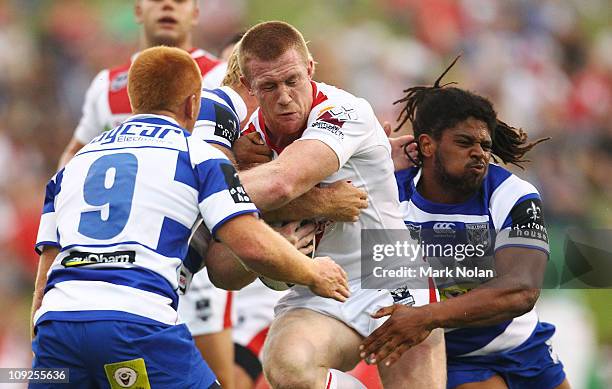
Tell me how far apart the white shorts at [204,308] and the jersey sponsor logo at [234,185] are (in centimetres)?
299

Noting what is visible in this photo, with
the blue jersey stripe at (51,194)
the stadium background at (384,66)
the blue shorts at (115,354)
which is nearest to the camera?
the blue shorts at (115,354)

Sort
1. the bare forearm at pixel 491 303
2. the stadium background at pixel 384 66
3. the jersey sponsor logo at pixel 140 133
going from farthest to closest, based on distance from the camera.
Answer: the stadium background at pixel 384 66, the bare forearm at pixel 491 303, the jersey sponsor logo at pixel 140 133

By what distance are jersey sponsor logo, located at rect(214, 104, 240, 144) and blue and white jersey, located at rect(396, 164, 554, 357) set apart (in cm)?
109

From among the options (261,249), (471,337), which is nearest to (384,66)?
(471,337)

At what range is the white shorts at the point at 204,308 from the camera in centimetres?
745

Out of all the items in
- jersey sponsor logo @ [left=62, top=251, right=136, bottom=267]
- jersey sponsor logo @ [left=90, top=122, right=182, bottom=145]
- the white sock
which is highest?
jersey sponsor logo @ [left=90, top=122, right=182, bottom=145]

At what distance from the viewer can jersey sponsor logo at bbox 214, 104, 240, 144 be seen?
526 centimetres

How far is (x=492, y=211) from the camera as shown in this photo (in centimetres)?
566

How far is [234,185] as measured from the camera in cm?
446

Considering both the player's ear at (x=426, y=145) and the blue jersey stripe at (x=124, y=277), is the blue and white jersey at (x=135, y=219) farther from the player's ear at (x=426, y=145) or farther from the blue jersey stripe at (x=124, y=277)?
the player's ear at (x=426, y=145)

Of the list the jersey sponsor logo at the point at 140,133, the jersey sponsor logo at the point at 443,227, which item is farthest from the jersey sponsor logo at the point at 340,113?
the jersey sponsor logo at the point at 443,227

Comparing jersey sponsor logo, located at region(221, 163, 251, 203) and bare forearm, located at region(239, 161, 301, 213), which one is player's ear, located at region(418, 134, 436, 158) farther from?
jersey sponsor logo, located at region(221, 163, 251, 203)

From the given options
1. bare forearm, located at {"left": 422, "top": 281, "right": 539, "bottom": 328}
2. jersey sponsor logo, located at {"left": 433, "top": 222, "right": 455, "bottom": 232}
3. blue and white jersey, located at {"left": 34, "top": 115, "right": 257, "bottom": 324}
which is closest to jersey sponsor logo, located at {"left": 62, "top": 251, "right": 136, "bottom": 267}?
blue and white jersey, located at {"left": 34, "top": 115, "right": 257, "bottom": 324}
